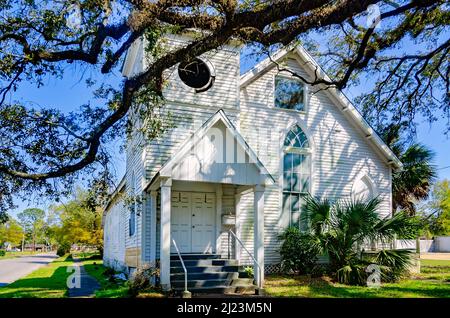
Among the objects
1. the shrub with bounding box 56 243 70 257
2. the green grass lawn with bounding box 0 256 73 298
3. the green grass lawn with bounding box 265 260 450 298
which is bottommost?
the shrub with bounding box 56 243 70 257

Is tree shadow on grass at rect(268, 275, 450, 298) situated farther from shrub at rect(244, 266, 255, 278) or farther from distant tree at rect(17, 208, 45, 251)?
distant tree at rect(17, 208, 45, 251)

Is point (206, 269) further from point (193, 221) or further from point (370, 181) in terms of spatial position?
point (370, 181)

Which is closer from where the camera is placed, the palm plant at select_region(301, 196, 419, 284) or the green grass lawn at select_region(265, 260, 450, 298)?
the green grass lawn at select_region(265, 260, 450, 298)

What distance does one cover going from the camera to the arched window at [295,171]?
17.0 metres

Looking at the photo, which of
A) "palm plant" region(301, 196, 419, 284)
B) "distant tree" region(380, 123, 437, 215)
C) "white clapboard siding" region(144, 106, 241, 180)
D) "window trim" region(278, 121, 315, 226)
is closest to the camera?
"palm plant" region(301, 196, 419, 284)

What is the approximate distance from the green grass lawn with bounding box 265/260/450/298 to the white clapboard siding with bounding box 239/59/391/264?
2240 mm

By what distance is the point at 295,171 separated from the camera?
17.3 m

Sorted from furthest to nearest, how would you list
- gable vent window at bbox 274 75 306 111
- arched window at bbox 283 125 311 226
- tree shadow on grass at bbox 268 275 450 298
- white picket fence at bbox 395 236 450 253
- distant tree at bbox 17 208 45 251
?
distant tree at bbox 17 208 45 251
white picket fence at bbox 395 236 450 253
gable vent window at bbox 274 75 306 111
arched window at bbox 283 125 311 226
tree shadow on grass at bbox 268 275 450 298

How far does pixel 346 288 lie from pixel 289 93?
835 cm

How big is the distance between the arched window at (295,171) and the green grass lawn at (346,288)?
301 cm

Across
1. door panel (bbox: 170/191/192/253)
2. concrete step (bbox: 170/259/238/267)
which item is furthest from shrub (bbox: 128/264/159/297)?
door panel (bbox: 170/191/192/253)

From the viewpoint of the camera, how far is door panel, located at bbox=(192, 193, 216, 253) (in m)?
14.7

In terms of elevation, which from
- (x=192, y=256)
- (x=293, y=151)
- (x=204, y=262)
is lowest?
(x=204, y=262)

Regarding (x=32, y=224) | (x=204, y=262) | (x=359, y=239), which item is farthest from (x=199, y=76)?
(x=32, y=224)
